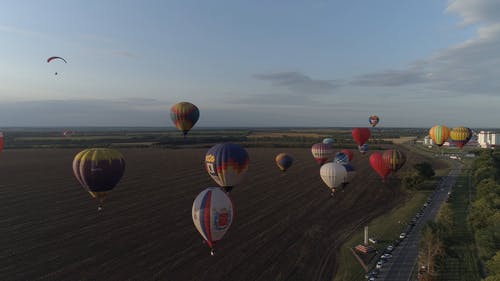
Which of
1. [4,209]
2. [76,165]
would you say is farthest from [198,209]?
[4,209]

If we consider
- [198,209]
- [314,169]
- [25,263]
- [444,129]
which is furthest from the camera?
[314,169]

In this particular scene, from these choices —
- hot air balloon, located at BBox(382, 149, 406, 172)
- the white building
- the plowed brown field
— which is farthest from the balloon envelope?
the white building

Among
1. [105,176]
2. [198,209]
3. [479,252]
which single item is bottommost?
[479,252]

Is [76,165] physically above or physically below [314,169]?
above

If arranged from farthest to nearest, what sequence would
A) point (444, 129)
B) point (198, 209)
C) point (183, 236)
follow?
point (444, 129)
point (183, 236)
point (198, 209)

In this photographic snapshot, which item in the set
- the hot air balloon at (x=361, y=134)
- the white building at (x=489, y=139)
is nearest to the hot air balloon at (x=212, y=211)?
the hot air balloon at (x=361, y=134)

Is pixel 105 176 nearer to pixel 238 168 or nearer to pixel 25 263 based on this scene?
pixel 25 263
